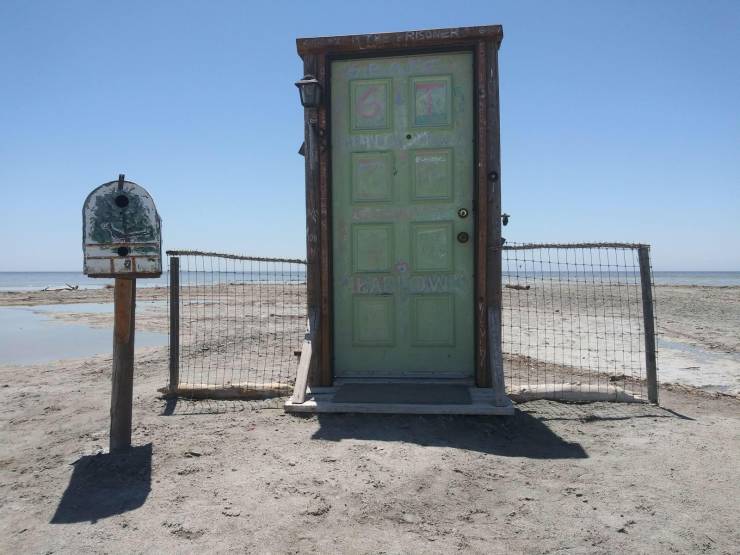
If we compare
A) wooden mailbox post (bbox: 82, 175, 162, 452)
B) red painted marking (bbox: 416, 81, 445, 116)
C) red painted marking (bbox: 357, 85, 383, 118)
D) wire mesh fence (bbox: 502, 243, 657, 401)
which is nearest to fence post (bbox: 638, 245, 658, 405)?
wire mesh fence (bbox: 502, 243, 657, 401)

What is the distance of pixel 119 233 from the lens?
3.50 meters

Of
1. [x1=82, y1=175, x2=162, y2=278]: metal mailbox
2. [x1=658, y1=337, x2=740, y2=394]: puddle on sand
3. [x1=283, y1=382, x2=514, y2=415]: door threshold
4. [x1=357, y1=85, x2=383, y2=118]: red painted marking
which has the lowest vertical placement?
[x1=658, y1=337, x2=740, y2=394]: puddle on sand

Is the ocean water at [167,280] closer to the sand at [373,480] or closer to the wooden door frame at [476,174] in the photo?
the wooden door frame at [476,174]

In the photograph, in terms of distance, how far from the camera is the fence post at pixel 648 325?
4.74 metres

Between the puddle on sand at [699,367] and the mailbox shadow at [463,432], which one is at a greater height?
the mailbox shadow at [463,432]

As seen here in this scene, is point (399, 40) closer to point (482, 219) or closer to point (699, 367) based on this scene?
point (482, 219)

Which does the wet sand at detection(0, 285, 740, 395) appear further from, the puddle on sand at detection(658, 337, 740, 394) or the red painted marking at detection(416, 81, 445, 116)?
the red painted marking at detection(416, 81, 445, 116)

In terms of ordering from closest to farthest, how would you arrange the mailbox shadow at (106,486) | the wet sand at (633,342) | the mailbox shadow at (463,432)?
the mailbox shadow at (106,486) → the mailbox shadow at (463,432) → the wet sand at (633,342)

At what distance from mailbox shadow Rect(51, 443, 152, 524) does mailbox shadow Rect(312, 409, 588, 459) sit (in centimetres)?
121

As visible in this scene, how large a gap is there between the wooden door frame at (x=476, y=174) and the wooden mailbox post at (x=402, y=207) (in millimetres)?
10

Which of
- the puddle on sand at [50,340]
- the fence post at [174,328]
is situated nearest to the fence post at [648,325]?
the fence post at [174,328]

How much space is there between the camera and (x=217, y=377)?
6277 millimetres

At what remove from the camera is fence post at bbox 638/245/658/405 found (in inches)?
187

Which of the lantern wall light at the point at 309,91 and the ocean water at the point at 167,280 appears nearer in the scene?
the lantern wall light at the point at 309,91
